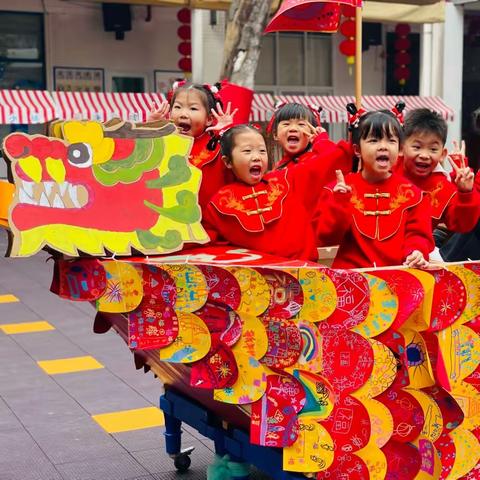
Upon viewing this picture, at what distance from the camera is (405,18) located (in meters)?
15.2

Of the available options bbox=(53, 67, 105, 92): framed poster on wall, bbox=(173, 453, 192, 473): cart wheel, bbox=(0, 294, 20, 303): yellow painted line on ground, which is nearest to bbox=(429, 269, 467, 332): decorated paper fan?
bbox=(173, 453, 192, 473): cart wheel

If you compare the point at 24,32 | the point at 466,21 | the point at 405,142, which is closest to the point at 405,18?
the point at 466,21

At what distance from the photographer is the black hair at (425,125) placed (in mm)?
3451

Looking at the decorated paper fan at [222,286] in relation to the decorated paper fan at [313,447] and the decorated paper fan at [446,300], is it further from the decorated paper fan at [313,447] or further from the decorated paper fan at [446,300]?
the decorated paper fan at [446,300]

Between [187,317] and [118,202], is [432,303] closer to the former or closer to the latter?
[187,317]

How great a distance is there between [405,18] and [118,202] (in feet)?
43.5

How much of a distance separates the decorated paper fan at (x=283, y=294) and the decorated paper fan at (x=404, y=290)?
0.25 meters

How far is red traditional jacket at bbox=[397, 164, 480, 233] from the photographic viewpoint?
3.27 meters

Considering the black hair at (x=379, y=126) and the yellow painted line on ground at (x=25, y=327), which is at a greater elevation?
the black hair at (x=379, y=126)

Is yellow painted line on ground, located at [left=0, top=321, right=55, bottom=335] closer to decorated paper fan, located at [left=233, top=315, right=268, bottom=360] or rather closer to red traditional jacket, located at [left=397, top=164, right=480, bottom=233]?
red traditional jacket, located at [left=397, top=164, right=480, bottom=233]

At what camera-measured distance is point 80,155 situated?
285 cm

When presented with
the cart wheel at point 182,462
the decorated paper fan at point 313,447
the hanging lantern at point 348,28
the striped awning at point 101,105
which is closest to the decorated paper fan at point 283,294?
the decorated paper fan at point 313,447

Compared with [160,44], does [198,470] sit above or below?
below

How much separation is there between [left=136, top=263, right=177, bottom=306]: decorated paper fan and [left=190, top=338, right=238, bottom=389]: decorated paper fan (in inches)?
8.3
